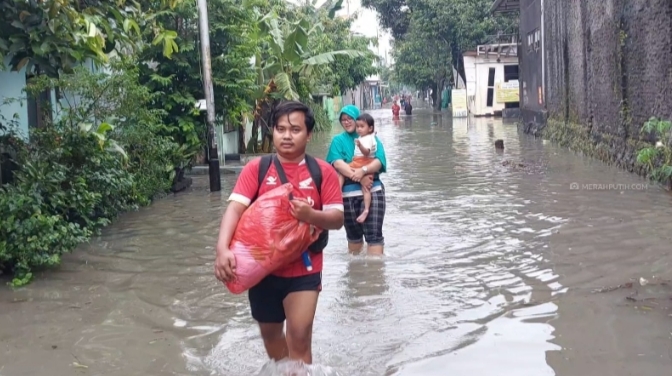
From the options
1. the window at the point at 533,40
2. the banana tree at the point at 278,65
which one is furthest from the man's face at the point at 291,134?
the window at the point at 533,40

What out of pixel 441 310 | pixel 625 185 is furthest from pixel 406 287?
pixel 625 185

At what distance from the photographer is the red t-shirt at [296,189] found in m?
4.13

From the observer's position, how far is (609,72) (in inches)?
647

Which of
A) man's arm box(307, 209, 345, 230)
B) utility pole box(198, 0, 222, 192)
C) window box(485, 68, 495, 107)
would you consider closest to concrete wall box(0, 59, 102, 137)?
utility pole box(198, 0, 222, 192)

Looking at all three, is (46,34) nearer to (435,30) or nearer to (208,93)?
(208,93)

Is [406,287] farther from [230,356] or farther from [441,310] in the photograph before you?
[230,356]

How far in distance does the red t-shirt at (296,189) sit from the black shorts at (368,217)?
3372 mm

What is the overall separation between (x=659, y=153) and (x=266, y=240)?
1036 cm

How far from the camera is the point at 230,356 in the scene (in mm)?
5324

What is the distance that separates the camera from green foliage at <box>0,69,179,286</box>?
7.20 metres

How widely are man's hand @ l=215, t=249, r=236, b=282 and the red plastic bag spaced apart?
0.03 m

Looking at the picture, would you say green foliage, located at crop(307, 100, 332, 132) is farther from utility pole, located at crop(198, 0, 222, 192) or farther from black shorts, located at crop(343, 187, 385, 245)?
black shorts, located at crop(343, 187, 385, 245)

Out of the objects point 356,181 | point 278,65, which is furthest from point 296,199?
point 278,65

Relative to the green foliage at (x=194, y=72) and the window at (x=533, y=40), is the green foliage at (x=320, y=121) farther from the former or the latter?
the green foliage at (x=194, y=72)
